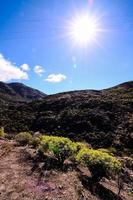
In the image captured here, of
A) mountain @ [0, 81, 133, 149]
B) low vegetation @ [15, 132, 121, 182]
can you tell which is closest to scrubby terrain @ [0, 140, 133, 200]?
low vegetation @ [15, 132, 121, 182]

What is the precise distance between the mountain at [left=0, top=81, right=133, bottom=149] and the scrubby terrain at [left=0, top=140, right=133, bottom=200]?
2489cm

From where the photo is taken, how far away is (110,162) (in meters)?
12.0

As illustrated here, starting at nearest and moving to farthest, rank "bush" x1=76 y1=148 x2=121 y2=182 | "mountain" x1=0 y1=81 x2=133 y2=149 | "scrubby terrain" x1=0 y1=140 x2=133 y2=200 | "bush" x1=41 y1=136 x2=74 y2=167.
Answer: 1. "scrubby terrain" x1=0 y1=140 x2=133 y2=200
2. "bush" x1=76 y1=148 x2=121 y2=182
3. "bush" x1=41 y1=136 x2=74 y2=167
4. "mountain" x1=0 y1=81 x2=133 y2=149

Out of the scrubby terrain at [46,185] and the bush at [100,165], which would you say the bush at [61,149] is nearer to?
the scrubby terrain at [46,185]

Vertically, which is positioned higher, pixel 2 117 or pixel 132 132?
pixel 2 117

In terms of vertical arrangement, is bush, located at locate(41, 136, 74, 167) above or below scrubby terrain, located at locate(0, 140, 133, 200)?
above

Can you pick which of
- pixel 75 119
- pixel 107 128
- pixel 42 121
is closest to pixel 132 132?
pixel 107 128

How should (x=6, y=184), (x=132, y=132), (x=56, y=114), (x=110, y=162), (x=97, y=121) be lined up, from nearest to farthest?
(x=6, y=184), (x=110, y=162), (x=132, y=132), (x=97, y=121), (x=56, y=114)

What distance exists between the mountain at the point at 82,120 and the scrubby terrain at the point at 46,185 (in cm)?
2489

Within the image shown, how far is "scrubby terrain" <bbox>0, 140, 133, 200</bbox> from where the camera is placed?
9594mm

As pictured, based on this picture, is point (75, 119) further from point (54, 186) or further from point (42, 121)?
point (54, 186)

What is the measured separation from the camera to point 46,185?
412 inches

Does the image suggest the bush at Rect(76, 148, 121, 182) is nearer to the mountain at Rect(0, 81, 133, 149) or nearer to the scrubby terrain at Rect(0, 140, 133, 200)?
the scrubby terrain at Rect(0, 140, 133, 200)

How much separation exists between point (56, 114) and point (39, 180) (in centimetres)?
4704
